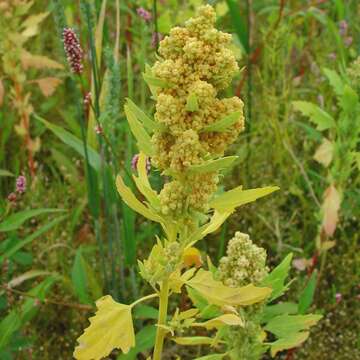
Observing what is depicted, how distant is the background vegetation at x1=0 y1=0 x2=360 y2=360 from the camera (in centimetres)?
187

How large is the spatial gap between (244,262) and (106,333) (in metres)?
0.34

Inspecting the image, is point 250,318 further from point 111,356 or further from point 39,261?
point 39,261

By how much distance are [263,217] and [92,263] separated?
573mm

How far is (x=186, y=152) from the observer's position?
107cm

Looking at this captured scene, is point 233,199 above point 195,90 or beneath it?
beneath

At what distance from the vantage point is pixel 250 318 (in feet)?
5.01

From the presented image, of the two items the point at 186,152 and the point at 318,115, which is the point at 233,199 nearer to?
the point at 186,152

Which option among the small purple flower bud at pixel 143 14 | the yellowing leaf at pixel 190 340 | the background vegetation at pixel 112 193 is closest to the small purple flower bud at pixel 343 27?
the background vegetation at pixel 112 193

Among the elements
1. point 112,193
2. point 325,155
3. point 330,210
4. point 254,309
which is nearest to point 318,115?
point 325,155

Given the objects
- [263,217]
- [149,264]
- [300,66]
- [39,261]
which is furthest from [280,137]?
[149,264]

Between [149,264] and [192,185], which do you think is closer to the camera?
[192,185]

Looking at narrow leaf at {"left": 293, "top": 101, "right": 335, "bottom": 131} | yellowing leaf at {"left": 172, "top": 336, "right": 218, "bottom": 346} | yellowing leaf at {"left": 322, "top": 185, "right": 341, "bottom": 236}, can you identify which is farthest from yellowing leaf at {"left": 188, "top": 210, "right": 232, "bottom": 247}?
narrow leaf at {"left": 293, "top": 101, "right": 335, "bottom": 131}

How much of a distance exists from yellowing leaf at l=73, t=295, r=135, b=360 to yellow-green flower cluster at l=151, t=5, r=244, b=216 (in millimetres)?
291

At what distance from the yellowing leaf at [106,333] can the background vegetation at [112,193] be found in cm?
54
